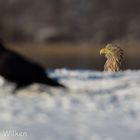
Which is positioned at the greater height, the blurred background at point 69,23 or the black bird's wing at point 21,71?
the blurred background at point 69,23

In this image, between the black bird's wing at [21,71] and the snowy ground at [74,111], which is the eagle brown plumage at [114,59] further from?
the black bird's wing at [21,71]

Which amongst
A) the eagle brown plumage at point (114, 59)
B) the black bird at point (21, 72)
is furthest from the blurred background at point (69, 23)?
the black bird at point (21, 72)

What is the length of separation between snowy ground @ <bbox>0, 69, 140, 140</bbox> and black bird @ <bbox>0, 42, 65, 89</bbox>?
0.07 meters

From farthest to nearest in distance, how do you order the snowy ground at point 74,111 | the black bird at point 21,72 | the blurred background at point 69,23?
the blurred background at point 69,23
the black bird at point 21,72
the snowy ground at point 74,111

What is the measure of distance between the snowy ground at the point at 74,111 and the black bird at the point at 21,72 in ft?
0.21

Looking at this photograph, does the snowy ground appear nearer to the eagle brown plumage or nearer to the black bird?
the black bird

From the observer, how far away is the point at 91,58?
96.9ft

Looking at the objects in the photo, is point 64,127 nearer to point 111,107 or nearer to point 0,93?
point 111,107

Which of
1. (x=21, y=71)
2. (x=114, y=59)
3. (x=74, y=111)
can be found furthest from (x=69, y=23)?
(x=74, y=111)

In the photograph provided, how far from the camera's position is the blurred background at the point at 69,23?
3959 centimetres

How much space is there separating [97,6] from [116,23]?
4.75ft

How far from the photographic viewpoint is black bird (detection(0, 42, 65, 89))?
6.88 metres

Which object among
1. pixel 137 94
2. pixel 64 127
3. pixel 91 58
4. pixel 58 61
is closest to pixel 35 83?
pixel 137 94

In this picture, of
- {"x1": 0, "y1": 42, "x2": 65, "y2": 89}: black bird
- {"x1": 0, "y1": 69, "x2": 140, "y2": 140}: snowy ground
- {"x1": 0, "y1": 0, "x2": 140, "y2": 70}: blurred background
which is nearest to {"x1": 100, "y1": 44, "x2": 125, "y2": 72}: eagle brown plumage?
{"x1": 0, "y1": 69, "x2": 140, "y2": 140}: snowy ground
